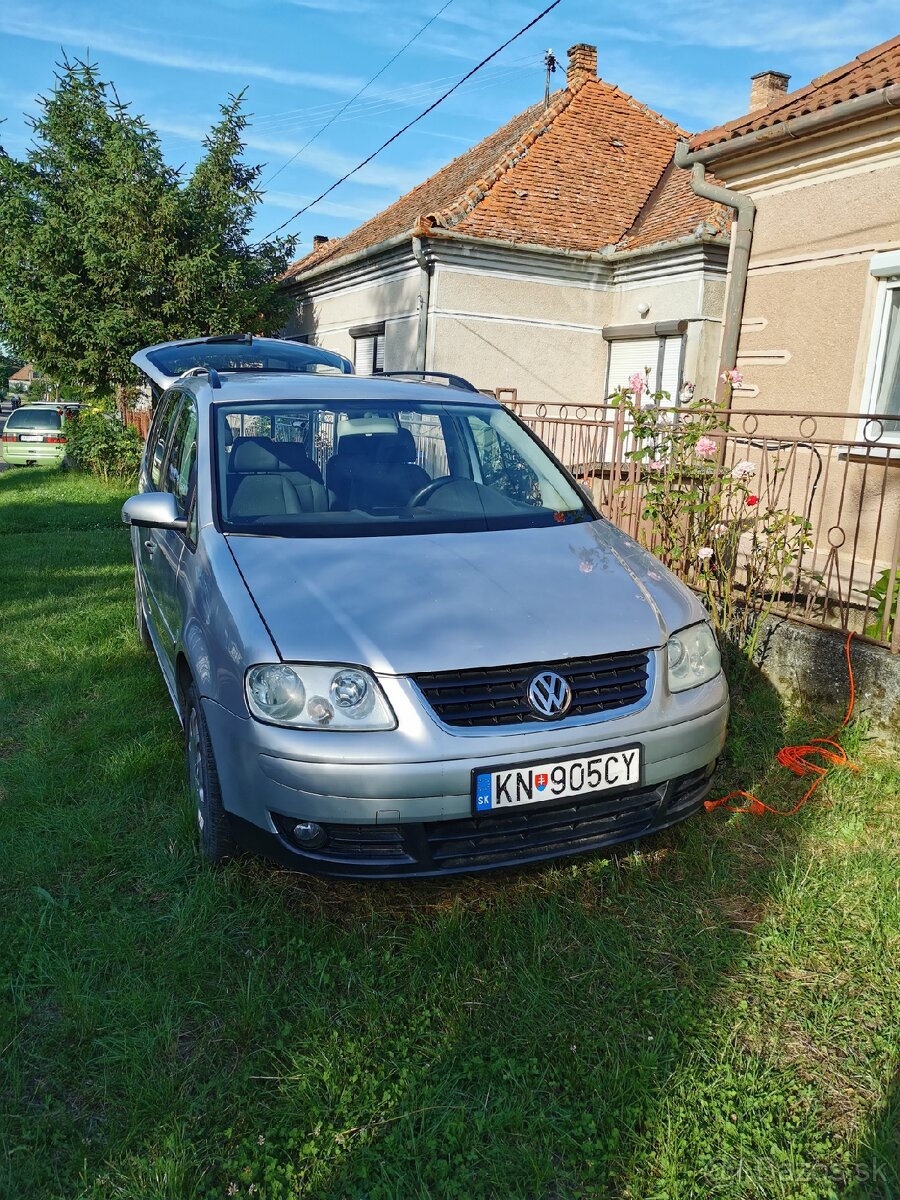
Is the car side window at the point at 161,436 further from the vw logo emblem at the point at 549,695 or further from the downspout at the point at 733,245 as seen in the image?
the downspout at the point at 733,245

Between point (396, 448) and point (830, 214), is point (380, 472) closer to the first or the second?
point (396, 448)

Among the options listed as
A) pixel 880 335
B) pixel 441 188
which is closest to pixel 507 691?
pixel 880 335

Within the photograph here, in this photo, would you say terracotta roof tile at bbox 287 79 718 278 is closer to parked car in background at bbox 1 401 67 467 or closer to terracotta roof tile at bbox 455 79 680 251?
terracotta roof tile at bbox 455 79 680 251

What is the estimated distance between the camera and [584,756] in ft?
8.40

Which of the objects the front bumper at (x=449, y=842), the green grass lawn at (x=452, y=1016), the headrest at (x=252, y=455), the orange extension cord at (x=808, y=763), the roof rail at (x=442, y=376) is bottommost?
the green grass lawn at (x=452, y=1016)

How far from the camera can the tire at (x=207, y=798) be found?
111 inches

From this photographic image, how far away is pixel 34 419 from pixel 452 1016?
64.9 ft

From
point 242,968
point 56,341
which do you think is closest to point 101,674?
point 242,968

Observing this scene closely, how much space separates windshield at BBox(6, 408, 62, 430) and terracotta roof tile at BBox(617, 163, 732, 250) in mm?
12648

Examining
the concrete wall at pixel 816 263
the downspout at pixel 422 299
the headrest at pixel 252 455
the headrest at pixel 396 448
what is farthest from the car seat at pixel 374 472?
the downspout at pixel 422 299

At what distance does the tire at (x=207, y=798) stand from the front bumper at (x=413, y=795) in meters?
0.12

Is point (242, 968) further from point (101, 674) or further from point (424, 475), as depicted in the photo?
point (101, 674)

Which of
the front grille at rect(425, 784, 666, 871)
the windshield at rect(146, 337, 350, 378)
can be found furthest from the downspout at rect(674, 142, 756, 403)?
the front grille at rect(425, 784, 666, 871)

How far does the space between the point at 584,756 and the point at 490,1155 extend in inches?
40.0
